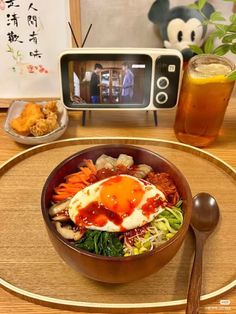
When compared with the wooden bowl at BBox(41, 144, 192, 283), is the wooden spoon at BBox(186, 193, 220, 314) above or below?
below

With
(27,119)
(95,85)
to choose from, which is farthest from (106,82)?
(27,119)

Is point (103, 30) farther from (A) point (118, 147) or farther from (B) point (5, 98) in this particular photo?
(A) point (118, 147)

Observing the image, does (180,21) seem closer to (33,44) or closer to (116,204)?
(33,44)

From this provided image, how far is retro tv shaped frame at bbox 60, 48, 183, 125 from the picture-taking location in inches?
48.6

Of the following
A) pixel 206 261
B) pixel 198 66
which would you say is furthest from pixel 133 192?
pixel 198 66

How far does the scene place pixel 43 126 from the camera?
4.18 feet

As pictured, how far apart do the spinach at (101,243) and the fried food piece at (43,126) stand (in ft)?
1.82

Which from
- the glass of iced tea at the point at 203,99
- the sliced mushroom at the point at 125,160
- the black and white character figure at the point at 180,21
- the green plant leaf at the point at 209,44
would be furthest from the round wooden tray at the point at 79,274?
the black and white character figure at the point at 180,21

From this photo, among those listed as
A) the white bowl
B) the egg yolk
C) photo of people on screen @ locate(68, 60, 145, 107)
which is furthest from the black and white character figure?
the egg yolk

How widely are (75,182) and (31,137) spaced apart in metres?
0.39

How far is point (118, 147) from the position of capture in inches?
40.4

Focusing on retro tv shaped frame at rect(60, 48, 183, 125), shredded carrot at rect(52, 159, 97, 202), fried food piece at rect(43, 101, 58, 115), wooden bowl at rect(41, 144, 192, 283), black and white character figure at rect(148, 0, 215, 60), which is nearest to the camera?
wooden bowl at rect(41, 144, 192, 283)

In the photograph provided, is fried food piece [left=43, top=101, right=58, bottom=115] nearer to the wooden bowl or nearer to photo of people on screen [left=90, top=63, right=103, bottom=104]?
photo of people on screen [left=90, top=63, right=103, bottom=104]

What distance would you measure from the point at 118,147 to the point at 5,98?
0.73 meters
